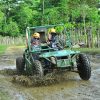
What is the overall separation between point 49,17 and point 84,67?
41414mm

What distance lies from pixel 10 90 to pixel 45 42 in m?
3.87

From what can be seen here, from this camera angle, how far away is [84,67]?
12094 millimetres

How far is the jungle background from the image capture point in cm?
3351

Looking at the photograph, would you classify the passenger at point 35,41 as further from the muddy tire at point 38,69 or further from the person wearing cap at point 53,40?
the muddy tire at point 38,69

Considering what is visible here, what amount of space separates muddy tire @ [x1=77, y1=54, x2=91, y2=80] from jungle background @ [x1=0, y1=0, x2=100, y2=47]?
19011 mm

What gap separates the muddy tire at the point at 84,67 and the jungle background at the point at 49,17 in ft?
62.4

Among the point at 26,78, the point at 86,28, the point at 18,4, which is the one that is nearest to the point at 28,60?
the point at 26,78

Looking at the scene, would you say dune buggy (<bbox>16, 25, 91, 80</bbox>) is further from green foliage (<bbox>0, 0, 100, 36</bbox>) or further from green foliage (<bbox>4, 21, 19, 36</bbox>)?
green foliage (<bbox>4, 21, 19, 36</bbox>)

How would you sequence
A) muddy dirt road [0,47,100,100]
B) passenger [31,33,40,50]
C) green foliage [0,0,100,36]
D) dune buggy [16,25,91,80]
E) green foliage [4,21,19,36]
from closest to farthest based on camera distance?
muddy dirt road [0,47,100,100] → dune buggy [16,25,91,80] → passenger [31,33,40,50] → green foliage [0,0,100,36] → green foliage [4,21,19,36]

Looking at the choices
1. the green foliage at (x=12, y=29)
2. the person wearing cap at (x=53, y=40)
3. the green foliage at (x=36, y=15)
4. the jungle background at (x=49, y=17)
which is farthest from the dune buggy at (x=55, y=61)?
the green foliage at (x=12, y=29)

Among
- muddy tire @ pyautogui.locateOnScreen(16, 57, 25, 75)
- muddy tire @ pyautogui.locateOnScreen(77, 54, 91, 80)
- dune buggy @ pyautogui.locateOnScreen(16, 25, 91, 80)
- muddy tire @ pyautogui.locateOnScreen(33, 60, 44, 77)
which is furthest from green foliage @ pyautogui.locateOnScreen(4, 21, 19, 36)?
muddy tire @ pyautogui.locateOnScreen(33, 60, 44, 77)

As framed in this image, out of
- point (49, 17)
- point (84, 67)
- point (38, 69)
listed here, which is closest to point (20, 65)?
point (38, 69)

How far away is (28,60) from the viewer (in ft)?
43.1

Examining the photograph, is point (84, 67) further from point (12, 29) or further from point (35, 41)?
point (12, 29)
